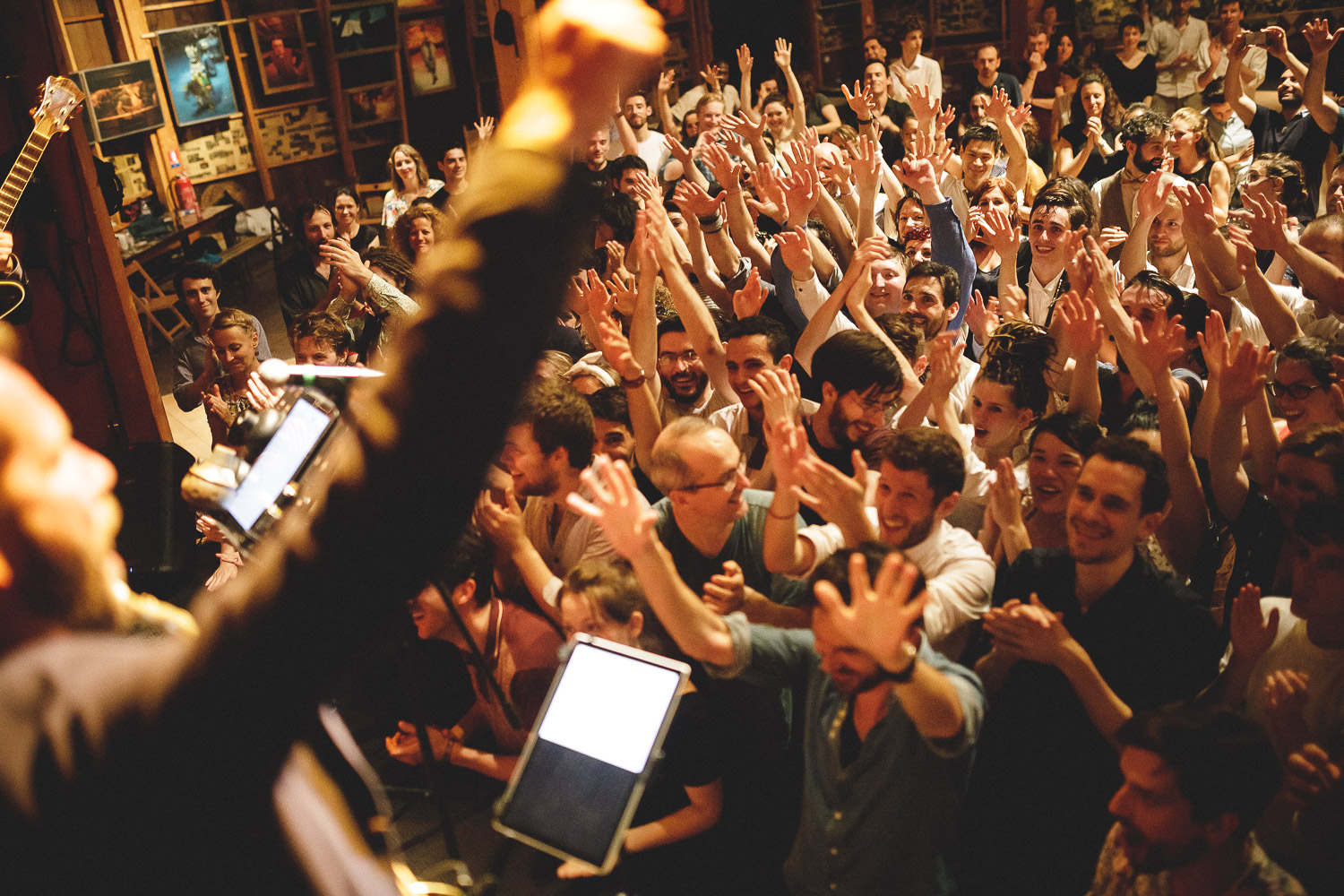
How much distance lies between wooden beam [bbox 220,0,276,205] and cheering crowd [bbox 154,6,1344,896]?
5.62m

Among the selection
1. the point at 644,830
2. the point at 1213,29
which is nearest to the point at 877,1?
the point at 1213,29

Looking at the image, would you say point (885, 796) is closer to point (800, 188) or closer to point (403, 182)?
point (800, 188)

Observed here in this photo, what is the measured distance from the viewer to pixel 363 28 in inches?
380

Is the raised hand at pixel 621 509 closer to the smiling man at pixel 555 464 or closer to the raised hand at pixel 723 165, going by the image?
the smiling man at pixel 555 464

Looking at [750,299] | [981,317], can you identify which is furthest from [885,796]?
[981,317]

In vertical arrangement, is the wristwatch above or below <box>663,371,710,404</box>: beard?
above

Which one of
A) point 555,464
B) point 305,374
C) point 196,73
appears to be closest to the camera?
point 305,374

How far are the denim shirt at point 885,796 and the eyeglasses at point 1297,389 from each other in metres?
1.75

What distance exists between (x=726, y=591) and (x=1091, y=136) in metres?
4.95

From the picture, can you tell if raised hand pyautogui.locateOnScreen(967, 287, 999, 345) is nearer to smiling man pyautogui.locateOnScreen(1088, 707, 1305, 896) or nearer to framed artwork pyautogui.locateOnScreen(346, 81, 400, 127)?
smiling man pyautogui.locateOnScreen(1088, 707, 1305, 896)

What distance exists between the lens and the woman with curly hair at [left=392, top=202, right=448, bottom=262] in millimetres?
4641

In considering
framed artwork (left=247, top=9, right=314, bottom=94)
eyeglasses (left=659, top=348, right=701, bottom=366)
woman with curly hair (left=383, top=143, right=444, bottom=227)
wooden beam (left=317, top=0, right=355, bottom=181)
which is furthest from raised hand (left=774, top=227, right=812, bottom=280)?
framed artwork (left=247, top=9, right=314, bottom=94)

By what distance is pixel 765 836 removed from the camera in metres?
2.33

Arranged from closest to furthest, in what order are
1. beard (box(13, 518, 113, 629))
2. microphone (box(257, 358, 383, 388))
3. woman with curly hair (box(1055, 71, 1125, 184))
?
1. beard (box(13, 518, 113, 629))
2. microphone (box(257, 358, 383, 388))
3. woman with curly hair (box(1055, 71, 1125, 184))
